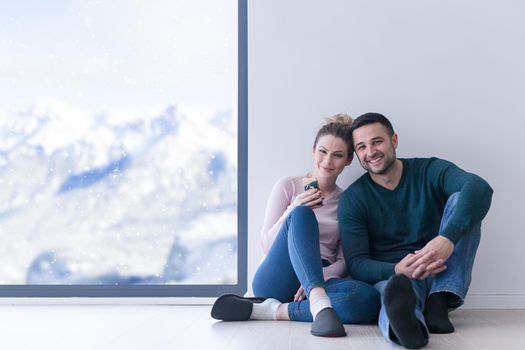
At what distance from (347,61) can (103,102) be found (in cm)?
133

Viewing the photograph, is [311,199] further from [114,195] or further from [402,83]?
[114,195]

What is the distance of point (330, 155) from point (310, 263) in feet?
1.79

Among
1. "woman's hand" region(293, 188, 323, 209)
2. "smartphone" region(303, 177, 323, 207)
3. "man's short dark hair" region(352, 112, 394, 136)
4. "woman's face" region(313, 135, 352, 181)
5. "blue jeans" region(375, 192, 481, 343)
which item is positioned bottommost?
"blue jeans" region(375, 192, 481, 343)

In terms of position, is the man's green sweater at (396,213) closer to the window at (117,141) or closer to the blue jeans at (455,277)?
the blue jeans at (455,277)

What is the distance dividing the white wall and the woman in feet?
0.94

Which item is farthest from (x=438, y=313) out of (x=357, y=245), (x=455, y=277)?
(x=357, y=245)

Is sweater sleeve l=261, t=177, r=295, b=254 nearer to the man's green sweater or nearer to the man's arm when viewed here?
the man's green sweater

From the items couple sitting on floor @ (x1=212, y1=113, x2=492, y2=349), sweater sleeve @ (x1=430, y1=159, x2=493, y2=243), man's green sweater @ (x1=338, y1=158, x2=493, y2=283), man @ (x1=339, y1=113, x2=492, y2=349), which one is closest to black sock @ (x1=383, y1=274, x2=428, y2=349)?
couple sitting on floor @ (x1=212, y1=113, x2=492, y2=349)

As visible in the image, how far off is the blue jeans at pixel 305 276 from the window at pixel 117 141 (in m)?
0.97

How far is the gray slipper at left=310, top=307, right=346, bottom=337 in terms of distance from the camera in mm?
1872

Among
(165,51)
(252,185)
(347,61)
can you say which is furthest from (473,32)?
(165,51)

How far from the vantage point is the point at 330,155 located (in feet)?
7.97

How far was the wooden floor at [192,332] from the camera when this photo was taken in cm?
181

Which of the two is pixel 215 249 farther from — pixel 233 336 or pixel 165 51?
pixel 233 336
